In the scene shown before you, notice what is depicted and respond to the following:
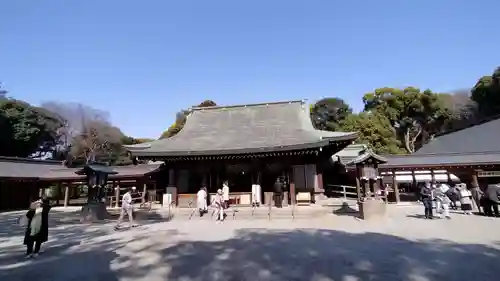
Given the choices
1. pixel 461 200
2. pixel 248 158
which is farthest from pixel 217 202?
pixel 461 200

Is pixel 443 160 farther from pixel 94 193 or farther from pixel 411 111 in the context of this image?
pixel 411 111

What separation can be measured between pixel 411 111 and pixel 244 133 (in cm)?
3037

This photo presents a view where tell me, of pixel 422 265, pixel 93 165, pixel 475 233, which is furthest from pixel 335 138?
pixel 93 165

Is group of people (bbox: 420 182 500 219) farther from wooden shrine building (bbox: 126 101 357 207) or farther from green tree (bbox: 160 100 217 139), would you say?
green tree (bbox: 160 100 217 139)

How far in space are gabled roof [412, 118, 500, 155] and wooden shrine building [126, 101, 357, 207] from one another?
1287 centimetres

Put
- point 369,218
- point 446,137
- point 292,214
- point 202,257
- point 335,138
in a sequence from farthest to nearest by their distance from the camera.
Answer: point 446,137 < point 335,138 < point 292,214 < point 369,218 < point 202,257

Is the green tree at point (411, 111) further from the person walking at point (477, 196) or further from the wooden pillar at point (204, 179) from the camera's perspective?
the wooden pillar at point (204, 179)

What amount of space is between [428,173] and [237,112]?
14660mm

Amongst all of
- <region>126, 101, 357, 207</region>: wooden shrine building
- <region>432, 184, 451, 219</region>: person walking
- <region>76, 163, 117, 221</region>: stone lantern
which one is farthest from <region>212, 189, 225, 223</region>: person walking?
<region>432, 184, 451, 219</region>: person walking

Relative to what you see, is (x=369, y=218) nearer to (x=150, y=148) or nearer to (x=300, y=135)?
(x=300, y=135)

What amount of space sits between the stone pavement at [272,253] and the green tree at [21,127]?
1140 inches

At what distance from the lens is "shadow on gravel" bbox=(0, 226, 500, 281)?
5.61m

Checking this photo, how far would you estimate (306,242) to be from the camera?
8.54 metres

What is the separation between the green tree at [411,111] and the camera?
40.1 meters
